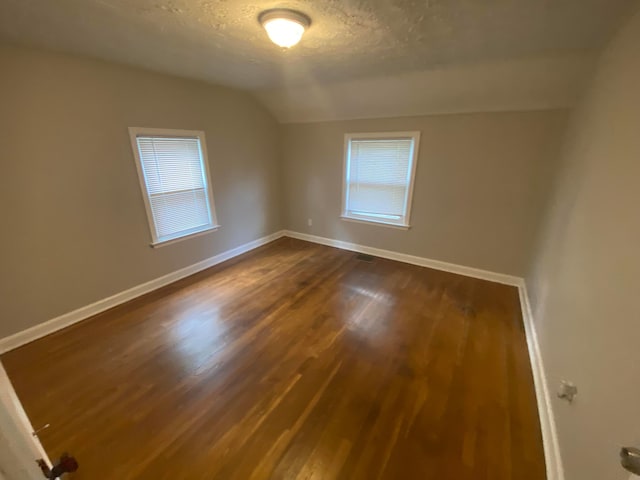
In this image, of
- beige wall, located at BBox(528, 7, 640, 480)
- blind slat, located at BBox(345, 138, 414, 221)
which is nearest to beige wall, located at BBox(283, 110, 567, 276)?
blind slat, located at BBox(345, 138, 414, 221)

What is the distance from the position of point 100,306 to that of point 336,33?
128 inches

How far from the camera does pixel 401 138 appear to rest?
356cm

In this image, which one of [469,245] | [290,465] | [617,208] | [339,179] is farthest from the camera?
[339,179]

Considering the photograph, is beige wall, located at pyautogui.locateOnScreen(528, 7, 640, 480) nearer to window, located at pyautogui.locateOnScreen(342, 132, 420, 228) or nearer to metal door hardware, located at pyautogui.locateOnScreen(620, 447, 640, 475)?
metal door hardware, located at pyautogui.locateOnScreen(620, 447, 640, 475)

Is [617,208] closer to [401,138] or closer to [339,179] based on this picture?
[401,138]

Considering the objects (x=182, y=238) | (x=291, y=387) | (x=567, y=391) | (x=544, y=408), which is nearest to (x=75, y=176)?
(x=182, y=238)

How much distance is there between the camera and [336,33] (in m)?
1.85

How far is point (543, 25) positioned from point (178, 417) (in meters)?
3.35

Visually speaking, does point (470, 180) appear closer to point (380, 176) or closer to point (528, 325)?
point (380, 176)

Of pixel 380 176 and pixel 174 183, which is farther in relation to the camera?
pixel 380 176

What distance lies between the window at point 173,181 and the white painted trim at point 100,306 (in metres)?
0.47

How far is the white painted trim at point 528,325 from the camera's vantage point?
1427 mm

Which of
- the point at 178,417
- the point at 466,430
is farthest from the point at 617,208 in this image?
the point at 178,417

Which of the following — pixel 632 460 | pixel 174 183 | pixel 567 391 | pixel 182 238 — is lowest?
pixel 567 391
